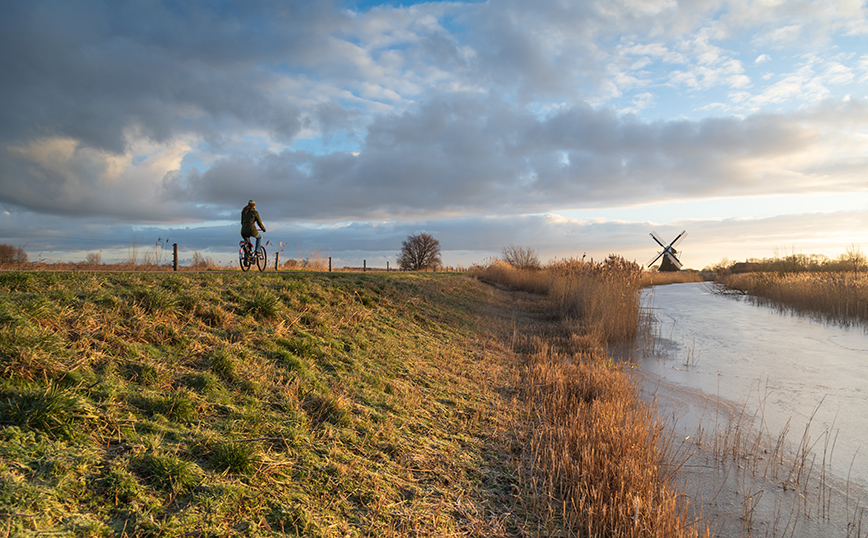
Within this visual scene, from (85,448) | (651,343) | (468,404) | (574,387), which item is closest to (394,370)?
(468,404)

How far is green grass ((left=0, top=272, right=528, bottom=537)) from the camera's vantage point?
8.30ft

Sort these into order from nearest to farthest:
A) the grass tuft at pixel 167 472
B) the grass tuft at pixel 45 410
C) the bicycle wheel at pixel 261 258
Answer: the grass tuft at pixel 167 472
the grass tuft at pixel 45 410
the bicycle wheel at pixel 261 258

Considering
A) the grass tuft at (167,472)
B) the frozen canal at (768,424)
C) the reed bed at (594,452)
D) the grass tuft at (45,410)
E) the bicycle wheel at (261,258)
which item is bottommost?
the frozen canal at (768,424)

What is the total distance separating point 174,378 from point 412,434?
2.33m

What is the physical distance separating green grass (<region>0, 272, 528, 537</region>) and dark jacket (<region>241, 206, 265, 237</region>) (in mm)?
7711

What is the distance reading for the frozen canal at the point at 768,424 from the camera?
4.11 m

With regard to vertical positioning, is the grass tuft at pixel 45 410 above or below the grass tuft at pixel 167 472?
above

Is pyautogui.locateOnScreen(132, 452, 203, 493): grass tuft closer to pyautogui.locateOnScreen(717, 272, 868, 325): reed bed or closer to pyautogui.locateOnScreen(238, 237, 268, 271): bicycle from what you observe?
pyautogui.locateOnScreen(238, 237, 268, 271): bicycle

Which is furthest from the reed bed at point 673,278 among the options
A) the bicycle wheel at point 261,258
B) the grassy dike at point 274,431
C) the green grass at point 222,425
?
the green grass at point 222,425

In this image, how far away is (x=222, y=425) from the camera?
348 centimetres

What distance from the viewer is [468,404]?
575 centimetres

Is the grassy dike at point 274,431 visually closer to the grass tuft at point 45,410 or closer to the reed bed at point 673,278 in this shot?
the grass tuft at point 45,410

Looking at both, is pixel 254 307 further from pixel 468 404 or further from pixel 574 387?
pixel 574 387

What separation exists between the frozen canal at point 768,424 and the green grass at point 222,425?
2.22 metres
